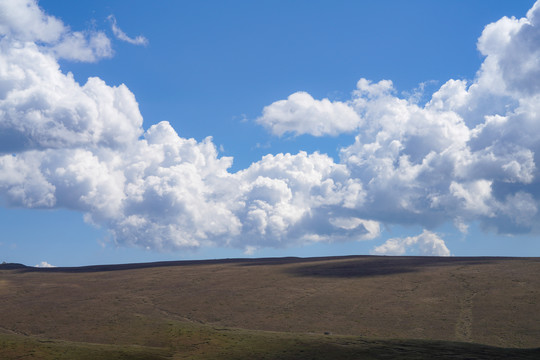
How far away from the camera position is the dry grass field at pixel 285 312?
4428 cm

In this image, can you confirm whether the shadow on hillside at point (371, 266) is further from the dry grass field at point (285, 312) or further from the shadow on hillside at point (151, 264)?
the shadow on hillside at point (151, 264)

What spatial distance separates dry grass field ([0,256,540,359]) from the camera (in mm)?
44281

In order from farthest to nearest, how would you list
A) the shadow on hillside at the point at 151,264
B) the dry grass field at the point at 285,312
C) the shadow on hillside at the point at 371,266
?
the shadow on hillside at the point at 151,264
the shadow on hillside at the point at 371,266
the dry grass field at the point at 285,312

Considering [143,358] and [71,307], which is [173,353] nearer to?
[143,358]

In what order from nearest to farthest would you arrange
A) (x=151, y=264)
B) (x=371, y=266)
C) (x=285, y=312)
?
(x=285, y=312)
(x=371, y=266)
(x=151, y=264)

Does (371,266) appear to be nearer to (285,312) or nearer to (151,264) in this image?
(285,312)

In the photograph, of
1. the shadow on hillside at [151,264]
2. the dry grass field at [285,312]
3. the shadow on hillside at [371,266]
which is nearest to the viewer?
the dry grass field at [285,312]

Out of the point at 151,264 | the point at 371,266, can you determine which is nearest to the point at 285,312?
the point at 371,266

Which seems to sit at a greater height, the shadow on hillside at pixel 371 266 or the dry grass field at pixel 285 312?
the shadow on hillside at pixel 371 266

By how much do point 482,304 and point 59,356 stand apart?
49.1 meters

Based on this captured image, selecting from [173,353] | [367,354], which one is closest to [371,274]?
[367,354]

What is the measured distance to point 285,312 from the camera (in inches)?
2571

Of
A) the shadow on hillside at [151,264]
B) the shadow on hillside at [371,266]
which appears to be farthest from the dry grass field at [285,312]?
the shadow on hillside at [151,264]

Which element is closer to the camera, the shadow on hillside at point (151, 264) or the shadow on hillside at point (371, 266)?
the shadow on hillside at point (371, 266)
